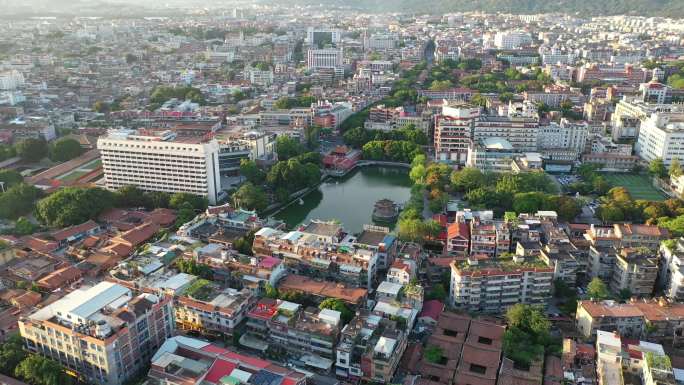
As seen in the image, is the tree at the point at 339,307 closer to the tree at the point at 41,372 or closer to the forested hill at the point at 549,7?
the tree at the point at 41,372

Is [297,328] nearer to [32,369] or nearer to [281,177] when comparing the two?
[32,369]

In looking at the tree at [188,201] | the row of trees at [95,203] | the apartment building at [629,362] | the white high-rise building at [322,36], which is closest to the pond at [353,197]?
the tree at [188,201]

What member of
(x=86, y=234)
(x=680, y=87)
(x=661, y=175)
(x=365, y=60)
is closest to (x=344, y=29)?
(x=365, y=60)

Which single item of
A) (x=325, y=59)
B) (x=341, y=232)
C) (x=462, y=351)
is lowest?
(x=462, y=351)

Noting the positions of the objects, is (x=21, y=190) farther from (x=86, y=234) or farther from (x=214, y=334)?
(x=214, y=334)

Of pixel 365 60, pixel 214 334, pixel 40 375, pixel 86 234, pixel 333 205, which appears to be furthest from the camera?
pixel 365 60

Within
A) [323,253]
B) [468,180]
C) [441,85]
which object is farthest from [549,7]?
[323,253]

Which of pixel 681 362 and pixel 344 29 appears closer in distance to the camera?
pixel 681 362
